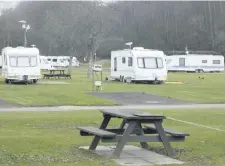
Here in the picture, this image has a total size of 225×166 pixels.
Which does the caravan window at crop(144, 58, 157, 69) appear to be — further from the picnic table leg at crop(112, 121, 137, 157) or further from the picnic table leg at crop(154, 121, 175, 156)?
the picnic table leg at crop(112, 121, 137, 157)

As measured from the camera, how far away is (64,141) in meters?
11.3

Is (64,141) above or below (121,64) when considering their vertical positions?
below

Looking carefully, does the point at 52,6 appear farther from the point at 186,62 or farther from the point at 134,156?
the point at 134,156

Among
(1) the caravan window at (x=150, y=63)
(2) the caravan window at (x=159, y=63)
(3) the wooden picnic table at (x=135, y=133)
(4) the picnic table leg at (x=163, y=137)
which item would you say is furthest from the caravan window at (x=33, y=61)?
(4) the picnic table leg at (x=163, y=137)

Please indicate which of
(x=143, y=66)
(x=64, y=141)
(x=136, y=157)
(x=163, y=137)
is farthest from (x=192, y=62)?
(x=136, y=157)

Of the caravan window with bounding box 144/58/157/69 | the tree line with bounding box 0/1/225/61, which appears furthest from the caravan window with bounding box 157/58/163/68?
the tree line with bounding box 0/1/225/61

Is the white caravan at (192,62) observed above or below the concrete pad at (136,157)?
above

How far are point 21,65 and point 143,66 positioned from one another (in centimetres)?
898

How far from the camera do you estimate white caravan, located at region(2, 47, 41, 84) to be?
124 feet

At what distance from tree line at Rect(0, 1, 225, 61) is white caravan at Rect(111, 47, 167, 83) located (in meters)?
27.6

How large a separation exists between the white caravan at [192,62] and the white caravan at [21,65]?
Answer: 35296 mm

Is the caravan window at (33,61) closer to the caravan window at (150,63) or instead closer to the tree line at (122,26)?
the caravan window at (150,63)

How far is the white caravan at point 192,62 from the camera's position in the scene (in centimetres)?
7150

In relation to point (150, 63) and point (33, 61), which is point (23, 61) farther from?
point (150, 63)
